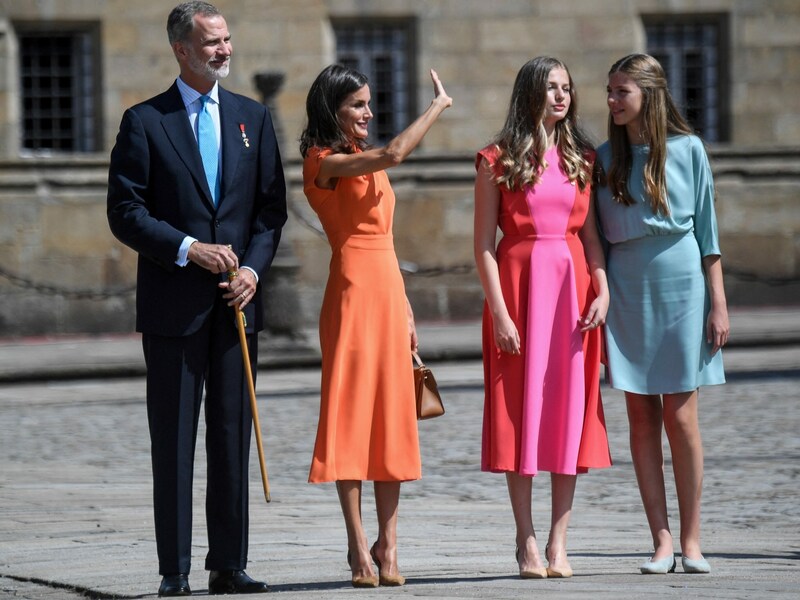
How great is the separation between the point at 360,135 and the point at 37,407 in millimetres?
8622

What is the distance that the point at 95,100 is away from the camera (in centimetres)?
2142

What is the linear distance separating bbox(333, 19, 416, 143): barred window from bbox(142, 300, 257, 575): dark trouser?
16094mm

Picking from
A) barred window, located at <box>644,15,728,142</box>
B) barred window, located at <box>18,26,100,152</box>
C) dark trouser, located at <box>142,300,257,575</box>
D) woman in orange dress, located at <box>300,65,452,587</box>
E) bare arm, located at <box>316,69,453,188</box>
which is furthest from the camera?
barred window, located at <box>644,15,728,142</box>

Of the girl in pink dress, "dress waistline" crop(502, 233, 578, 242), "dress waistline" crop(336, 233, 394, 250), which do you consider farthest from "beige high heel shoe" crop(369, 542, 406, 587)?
"dress waistline" crop(502, 233, 578, 242)

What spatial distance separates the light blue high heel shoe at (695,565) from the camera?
6039mm

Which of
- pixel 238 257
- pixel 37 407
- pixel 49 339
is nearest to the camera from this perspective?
pixel 238 257

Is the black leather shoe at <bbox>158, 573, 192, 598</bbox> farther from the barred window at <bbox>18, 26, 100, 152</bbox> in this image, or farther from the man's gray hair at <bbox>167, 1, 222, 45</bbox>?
the barred window at <bbox>18, 26, 100, 152</bbox>

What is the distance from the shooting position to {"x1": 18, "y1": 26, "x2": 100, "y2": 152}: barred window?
21.4 m

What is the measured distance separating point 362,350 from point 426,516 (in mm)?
2207

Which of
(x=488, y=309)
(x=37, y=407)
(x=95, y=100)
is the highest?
(x=95, y=100)

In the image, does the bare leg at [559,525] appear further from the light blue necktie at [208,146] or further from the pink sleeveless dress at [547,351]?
the light blue necktie at [208,146]

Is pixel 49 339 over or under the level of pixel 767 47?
under

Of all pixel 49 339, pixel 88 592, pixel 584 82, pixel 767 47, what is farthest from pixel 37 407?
pixel 767 47

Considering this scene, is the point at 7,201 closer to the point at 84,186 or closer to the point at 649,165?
the point at 84,186
